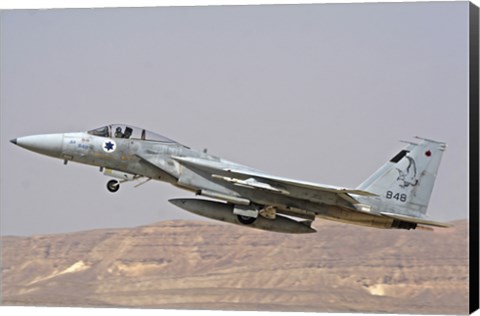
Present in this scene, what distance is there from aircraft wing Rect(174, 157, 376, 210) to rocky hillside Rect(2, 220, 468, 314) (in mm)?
19003

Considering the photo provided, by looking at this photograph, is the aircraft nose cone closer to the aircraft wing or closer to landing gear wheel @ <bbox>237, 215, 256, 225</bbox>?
the aircraft wing

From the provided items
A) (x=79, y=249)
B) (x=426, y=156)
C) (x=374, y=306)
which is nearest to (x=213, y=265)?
(x=79, y=249)

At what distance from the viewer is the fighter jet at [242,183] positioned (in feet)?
86.6

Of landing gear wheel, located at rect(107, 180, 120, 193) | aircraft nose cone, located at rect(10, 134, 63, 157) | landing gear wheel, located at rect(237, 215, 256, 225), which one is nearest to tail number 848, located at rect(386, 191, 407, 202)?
landing gear wheel, located at rect(237, 215, 256, 225)

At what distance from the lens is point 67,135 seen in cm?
2631

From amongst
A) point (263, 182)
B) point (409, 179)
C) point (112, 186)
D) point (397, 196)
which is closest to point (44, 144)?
point (112, 186)

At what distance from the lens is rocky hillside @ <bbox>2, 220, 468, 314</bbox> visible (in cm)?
4966

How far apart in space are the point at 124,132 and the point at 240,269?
3312 centimetres

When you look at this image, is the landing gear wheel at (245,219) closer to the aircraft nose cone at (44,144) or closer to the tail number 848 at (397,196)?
the tail number 848 at (397,196)

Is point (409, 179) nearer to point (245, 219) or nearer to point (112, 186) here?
point (245, 219)

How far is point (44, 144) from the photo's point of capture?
26.1 metres

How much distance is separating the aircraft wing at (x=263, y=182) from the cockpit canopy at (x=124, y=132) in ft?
2.97

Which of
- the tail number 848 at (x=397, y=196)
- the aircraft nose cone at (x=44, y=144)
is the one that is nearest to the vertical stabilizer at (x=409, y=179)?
the tail number 848 at (x=397, y=196)

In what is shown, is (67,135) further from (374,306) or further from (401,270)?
(401,270)
